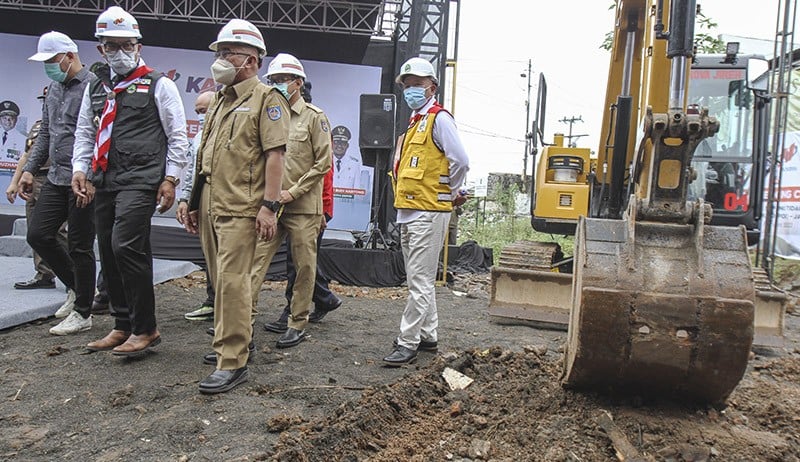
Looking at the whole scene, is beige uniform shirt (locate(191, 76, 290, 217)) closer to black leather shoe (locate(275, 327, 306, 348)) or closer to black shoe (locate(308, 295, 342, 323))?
black leather shoe (locate(275, 327, 306, 348))

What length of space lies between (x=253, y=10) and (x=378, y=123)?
3299mm

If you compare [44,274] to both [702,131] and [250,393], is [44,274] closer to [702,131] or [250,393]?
[250,393]

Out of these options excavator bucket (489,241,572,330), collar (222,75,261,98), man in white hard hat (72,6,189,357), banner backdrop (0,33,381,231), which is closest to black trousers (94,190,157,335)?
man in white hard hat (72,6,189,357)

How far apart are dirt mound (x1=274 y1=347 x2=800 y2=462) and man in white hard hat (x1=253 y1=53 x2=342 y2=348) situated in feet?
4.05

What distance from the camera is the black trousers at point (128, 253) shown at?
3633mm

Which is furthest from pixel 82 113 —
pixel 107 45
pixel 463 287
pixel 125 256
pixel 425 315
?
pixel 463 287

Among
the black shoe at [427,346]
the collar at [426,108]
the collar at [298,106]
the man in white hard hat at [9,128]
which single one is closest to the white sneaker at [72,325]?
the collar at [298,106]

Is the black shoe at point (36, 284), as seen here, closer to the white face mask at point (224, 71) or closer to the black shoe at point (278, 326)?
the black shoe at point (278, 326)

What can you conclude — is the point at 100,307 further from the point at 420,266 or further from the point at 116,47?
the point at 420,266

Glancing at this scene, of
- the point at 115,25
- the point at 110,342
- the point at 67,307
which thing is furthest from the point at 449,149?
the point at 67,307

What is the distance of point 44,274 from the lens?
5637mm

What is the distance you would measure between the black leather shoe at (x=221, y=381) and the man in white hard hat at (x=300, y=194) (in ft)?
3.05

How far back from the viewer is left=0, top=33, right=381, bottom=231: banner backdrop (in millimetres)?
11258

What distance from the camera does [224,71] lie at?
329cm
